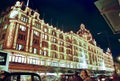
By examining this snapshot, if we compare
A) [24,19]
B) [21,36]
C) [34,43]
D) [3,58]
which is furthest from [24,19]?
[3,58]

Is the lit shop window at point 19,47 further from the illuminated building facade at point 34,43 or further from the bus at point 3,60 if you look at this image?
the bus at point 3,60

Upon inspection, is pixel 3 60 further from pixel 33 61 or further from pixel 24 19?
pixel 24 19


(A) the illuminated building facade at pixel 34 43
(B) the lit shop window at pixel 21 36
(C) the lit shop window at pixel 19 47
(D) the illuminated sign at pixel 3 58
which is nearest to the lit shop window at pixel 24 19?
(A) the illuminated building facade at pixel 34 43

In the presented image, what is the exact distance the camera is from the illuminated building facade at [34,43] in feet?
82.2

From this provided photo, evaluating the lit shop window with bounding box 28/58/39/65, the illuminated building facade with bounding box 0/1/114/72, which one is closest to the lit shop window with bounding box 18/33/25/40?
the illuminated building facade with bounding box 0/1/114/72

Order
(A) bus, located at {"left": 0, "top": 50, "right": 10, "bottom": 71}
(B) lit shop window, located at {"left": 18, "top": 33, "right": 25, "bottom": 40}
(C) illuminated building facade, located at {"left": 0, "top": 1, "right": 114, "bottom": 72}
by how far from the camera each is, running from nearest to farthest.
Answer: (A) bus, located at {"left": 0, "top": 50, "right": 10, "bottom": 71} < (C) illuminated building facade, located at {"left": 0, "top": 1, "right": 114, "bottom": 72} < (B) lit shop window, located at {"left": 18, "top": 33, "right": 25, "bottom": 40}

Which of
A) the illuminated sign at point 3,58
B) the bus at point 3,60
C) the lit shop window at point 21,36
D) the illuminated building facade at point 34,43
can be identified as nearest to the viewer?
the bus at point 3,60

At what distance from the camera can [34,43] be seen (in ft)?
94.3

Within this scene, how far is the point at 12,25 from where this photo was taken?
2592cm

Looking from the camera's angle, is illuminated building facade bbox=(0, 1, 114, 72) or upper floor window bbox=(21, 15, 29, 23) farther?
upper floor window bbox=(21, 15, 29, 23)

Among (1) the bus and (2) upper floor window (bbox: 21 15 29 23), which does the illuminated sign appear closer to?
(1) the bus

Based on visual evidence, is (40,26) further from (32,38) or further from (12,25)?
(12,25)

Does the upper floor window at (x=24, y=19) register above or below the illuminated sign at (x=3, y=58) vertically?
above

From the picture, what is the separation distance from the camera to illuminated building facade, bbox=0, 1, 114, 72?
25.0 meters
